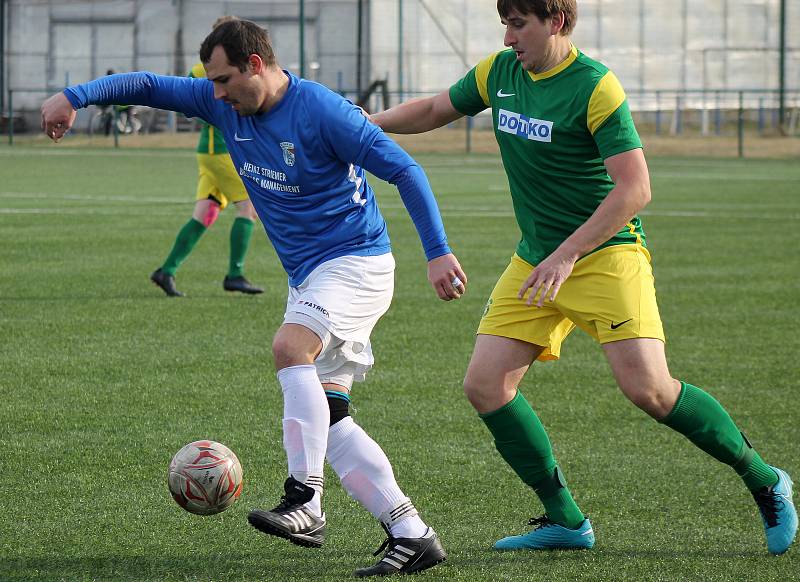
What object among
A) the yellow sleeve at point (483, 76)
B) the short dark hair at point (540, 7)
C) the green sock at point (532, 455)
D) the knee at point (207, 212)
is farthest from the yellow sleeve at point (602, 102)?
the knee at point (207, 212)

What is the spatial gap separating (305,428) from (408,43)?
46.6m

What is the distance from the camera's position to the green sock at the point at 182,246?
1126cm

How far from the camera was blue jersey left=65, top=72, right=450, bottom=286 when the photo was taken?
15.6 feet

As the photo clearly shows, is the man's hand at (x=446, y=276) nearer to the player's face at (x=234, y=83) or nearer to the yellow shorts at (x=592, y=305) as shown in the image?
the yellow shorts at (x=592, y=305)

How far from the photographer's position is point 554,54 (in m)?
4.85

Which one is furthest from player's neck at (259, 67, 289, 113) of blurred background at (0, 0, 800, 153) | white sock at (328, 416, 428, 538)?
blurred background at (0, 0, 800, 153)

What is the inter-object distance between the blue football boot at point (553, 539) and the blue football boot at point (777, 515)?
0.63m

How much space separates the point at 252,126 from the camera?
4.98m

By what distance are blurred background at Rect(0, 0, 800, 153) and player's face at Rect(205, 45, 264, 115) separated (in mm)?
42199

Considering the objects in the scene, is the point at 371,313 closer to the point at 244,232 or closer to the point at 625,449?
the point at 625,449

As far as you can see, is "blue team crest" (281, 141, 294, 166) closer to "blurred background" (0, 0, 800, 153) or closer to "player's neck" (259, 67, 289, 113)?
"player's neck" (259, 67, 289, 113)

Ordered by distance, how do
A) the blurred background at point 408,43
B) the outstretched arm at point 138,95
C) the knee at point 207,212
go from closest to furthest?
1. the outstretched arm at point 138,95
2. the knee at point 207,212
3. the blurred background at point 408,43

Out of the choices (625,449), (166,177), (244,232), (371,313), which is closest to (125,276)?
(244,232)

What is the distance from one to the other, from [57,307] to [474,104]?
6.01 meters
